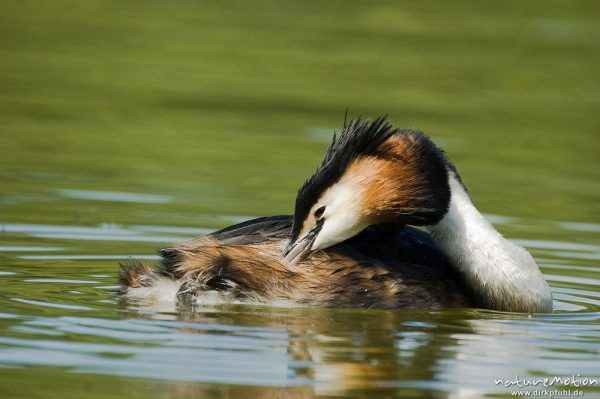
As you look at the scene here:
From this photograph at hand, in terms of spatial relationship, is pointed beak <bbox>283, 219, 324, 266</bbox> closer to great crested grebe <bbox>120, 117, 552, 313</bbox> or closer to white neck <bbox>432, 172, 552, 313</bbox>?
great crested grebe <bbox>120, 117, 552, 313</bbox>

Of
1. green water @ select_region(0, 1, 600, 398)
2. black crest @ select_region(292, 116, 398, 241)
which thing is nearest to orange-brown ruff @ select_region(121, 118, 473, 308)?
black crest @ select_region(292, 116, 398, 241)

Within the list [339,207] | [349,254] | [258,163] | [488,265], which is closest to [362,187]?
[339,207]

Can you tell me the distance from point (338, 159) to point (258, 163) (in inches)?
218

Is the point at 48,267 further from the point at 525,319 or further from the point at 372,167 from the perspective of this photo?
the point at 525,319

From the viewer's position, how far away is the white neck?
9.31 metres

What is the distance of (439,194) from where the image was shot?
9148 mm

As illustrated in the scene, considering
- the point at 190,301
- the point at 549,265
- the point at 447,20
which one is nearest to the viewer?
the point at 190,301

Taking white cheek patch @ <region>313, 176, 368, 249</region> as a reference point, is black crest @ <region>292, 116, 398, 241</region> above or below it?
above

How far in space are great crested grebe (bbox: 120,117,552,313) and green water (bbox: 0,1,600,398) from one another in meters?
0.16

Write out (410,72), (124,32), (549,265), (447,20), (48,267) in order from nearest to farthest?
(48,267)
(549,265)
(410,72)
(124,32)
(447,20)

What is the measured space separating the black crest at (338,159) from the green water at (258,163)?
606 millimetres

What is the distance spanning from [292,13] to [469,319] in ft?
49.8

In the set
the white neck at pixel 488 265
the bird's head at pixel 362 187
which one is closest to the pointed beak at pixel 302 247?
the bird's head at pixel 362 187

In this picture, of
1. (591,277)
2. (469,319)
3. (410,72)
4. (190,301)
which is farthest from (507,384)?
(410,72)
